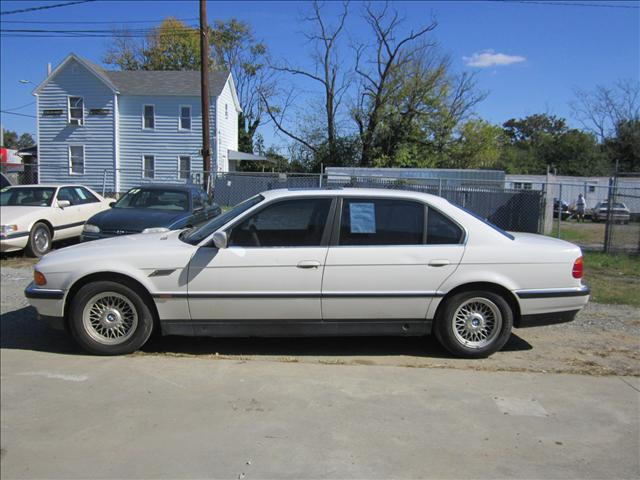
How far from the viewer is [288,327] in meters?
4.97

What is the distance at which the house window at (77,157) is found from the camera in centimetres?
3259

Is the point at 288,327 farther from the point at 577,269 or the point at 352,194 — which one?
the point at 577,269

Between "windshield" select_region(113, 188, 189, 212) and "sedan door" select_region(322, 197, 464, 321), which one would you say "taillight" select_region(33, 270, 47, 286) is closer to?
"sedan door" select_region(322, 197, 464, 321)

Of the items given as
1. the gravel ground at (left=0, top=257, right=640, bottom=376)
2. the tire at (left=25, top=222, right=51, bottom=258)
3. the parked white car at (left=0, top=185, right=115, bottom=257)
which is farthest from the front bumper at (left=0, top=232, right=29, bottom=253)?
the gravel ground at (left=0, top=257, right=640, bottom=376)

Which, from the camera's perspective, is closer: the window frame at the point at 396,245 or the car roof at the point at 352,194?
the window frame at the point at 396,245

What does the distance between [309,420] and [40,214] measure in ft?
29.1

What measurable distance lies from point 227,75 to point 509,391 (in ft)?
111

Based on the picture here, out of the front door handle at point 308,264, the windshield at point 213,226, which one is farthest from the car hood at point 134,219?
the front door handle at point 308,264

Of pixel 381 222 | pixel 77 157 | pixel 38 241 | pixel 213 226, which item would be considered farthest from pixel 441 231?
pixel 77 157

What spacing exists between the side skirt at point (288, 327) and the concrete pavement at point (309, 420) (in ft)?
0.90

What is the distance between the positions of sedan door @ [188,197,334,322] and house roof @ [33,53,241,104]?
94.6ft

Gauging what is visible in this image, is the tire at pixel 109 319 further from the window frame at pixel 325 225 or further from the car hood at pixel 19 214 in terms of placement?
the car hood at pixel 19 214

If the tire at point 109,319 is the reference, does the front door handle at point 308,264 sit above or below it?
above

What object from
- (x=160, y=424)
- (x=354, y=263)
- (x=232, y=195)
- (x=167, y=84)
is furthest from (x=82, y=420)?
(x=167, y=84)
